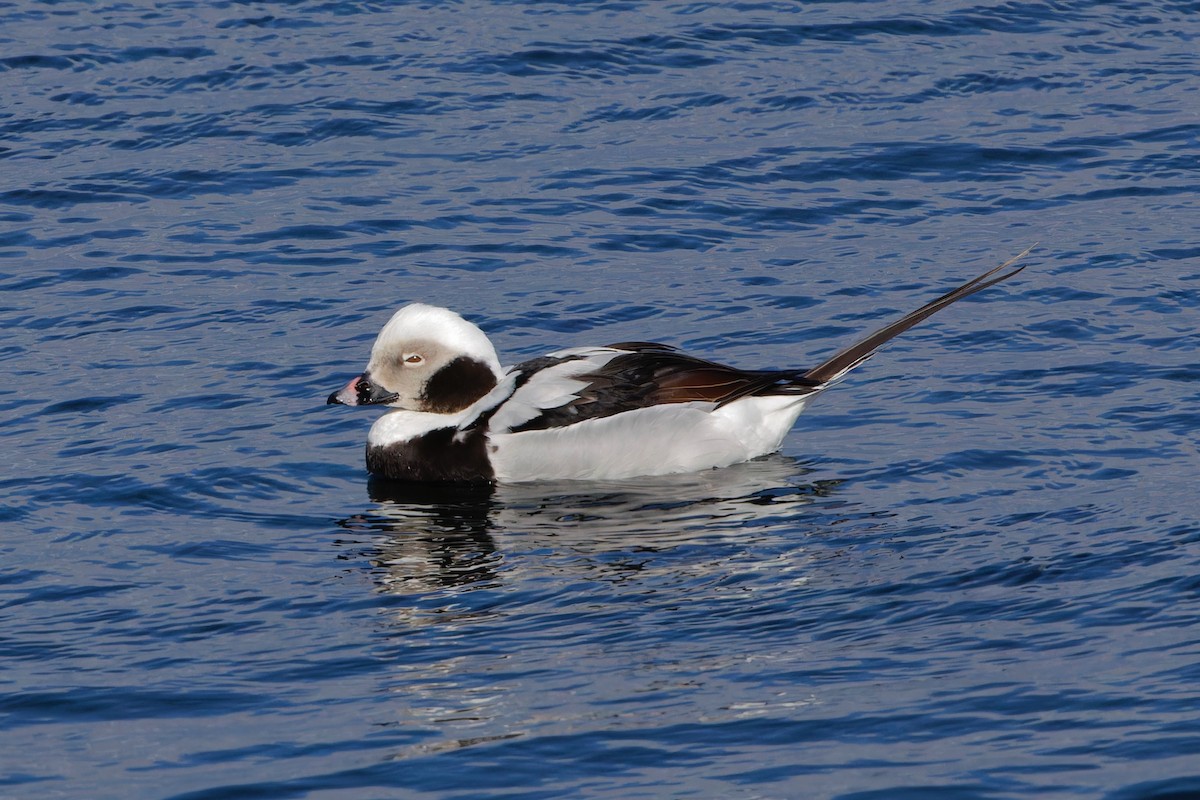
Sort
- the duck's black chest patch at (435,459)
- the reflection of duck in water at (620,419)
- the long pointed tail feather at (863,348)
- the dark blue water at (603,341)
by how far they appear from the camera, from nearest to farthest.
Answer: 1. the dark blue water at (603,341)
2. the long pointed tail feather at (863,348)
3. the reflection of duck in water at (620,419)
4. the duck's black chest patch at (435,459)

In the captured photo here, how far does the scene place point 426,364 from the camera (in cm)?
1127

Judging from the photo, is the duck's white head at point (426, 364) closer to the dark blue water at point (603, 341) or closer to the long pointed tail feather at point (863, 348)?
the dark blue water at point (603, 341)

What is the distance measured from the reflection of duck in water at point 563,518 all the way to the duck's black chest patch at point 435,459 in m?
0.06

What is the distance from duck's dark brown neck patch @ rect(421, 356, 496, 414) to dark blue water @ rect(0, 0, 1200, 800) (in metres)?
0.60

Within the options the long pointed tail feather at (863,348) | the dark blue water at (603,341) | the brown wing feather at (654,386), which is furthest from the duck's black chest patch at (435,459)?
the long pointed tail feather at (863,348)

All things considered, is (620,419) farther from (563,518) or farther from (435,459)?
(435,459)

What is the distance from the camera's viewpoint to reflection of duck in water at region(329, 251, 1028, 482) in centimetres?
1065

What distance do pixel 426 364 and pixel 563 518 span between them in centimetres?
174

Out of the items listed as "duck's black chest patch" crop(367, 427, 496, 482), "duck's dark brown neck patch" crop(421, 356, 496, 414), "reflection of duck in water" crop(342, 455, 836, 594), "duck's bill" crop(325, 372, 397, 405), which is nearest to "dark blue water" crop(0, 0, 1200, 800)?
"reflection of duck in water" crop(342, 455, 836, 594)

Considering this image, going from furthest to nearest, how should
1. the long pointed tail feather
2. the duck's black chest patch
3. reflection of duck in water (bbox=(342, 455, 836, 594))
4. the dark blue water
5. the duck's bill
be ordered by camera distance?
the duck's bill < the duck's black chest patch < the long pointed tail feather < reflection of duck in water (bbox=(342, 455, 836, 594)) < the dark blue water

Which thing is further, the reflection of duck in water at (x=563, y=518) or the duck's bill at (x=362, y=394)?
the duck's bill at (x=362, y=394)

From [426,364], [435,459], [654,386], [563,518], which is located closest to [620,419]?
[654,386]

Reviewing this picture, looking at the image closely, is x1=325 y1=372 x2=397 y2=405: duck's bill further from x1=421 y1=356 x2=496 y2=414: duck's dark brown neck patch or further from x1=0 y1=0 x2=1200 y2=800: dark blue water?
x1=0 y1=0 x2=1200 y2=800: dark blue water

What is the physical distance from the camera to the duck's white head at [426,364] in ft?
36.7
